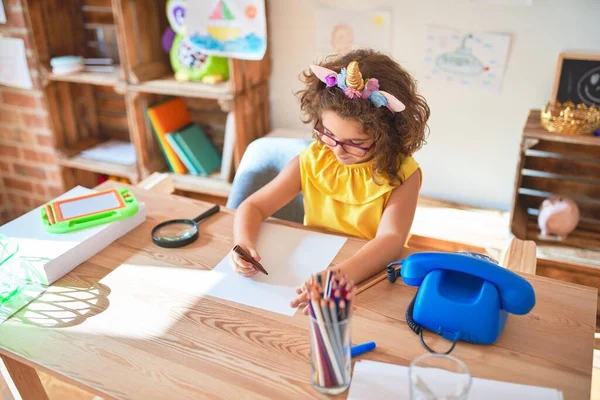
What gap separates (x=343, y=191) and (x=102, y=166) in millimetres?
1655

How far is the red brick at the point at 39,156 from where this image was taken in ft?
9.33

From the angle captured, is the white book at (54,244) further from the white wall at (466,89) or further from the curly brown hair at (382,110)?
the white wall at (466,89)

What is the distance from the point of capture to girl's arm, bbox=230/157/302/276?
48.1 inches

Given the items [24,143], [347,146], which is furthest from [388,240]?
[24,143]

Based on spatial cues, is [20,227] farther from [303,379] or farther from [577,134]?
[577,134]

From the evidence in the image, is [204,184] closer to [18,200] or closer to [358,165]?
[358,165]

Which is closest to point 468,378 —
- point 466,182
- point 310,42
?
point 466,182

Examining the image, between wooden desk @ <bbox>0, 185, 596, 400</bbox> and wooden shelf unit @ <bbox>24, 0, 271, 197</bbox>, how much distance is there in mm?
1278

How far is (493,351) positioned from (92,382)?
0.70 meters

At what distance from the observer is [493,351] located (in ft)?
3.16

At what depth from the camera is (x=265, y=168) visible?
1.67 m

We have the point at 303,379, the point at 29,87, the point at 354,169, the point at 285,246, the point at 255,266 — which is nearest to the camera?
the point at 303,379

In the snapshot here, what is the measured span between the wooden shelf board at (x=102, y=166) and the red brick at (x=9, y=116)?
32cm

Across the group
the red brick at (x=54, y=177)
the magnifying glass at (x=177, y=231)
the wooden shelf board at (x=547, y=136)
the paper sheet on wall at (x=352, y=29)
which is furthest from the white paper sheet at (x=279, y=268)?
the red brick at (x=54, y=177)
